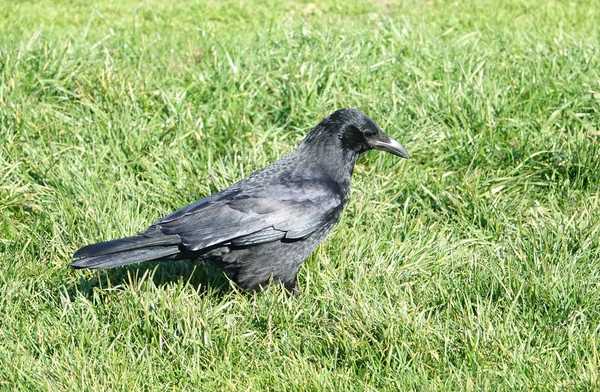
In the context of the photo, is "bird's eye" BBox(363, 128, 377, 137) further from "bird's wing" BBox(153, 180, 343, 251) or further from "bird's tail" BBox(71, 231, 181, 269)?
"bird's tail" BBox(71, 231, 181, 269)

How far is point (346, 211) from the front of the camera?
4.86 m

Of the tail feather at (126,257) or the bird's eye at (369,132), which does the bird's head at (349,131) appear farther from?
the tail feather at (126,257)

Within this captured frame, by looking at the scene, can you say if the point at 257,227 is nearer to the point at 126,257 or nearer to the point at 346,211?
the point at 126,257

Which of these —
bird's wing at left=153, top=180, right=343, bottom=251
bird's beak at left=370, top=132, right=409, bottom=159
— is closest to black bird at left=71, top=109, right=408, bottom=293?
bird's wing at left=153, top=180, right=343, bottom=251

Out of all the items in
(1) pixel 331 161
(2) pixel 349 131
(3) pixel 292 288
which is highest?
(2) pixel 349 131

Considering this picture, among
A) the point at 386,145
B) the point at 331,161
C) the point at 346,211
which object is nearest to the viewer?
the point at 331,161

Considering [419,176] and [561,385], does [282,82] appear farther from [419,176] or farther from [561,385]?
[561,385]

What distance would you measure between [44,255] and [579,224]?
2812mm

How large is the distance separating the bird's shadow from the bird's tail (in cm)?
12

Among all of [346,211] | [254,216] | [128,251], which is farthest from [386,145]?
[128,251]

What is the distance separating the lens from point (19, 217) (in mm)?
4734

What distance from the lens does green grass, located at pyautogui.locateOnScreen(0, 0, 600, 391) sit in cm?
355

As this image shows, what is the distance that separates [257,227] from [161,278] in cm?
62

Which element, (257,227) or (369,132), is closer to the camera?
(257,227)
